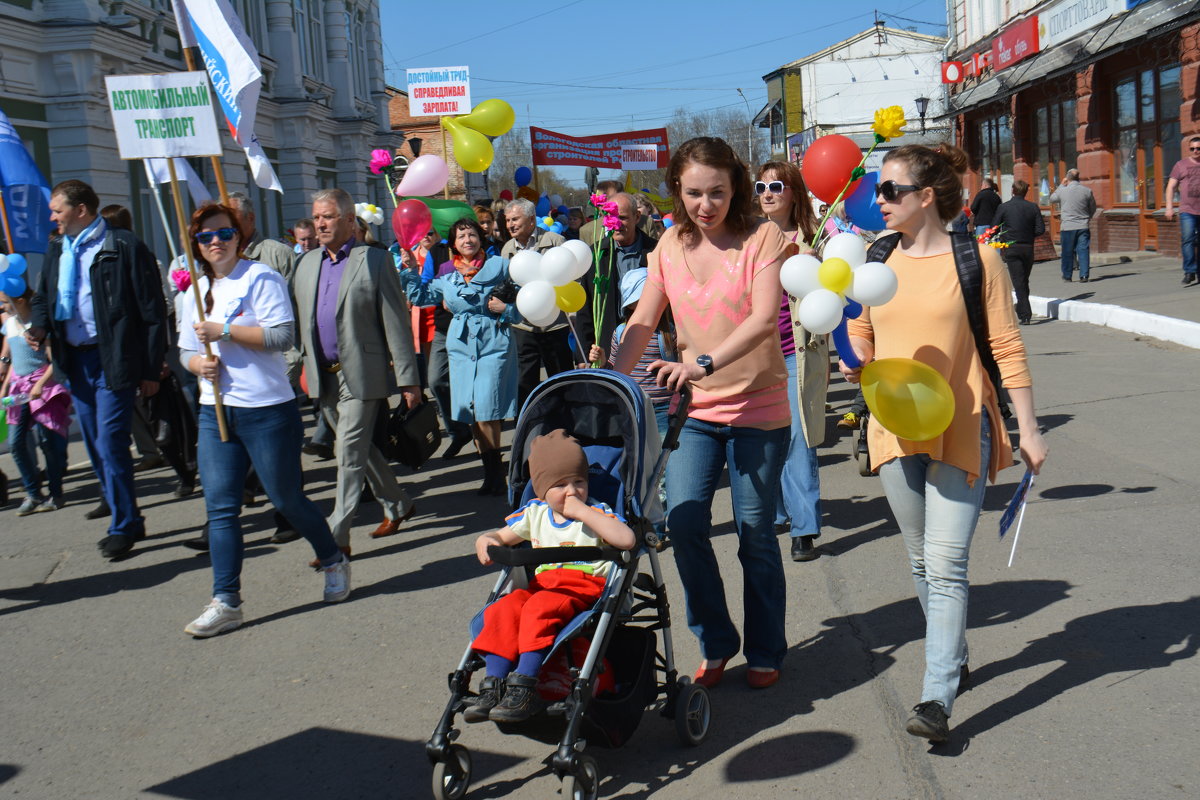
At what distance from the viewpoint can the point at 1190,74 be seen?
1936 cm

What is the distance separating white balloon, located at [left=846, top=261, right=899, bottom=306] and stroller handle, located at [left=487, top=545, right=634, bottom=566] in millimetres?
1096

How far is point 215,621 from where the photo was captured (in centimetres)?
557

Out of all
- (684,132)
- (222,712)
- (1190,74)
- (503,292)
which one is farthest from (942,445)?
(684,132)

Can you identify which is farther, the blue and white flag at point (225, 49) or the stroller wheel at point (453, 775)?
the blue and white flag at point (225, 49)

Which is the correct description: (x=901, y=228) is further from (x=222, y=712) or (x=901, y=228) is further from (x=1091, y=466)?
(x=1091, y=466)

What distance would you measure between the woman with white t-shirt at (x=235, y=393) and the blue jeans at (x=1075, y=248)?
17.1 m

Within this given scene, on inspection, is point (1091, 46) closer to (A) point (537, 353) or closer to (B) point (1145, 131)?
(B) point (1145, 131)

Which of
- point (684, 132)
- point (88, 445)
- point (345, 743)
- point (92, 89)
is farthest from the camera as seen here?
point (684, 132)

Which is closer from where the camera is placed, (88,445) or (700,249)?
(700,249)

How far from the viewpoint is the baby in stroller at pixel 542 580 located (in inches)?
140

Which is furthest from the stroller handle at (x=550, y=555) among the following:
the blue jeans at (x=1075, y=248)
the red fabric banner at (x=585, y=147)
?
the blue jeans at (x=1075, y=248)

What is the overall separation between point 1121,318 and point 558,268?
12304 millimetres

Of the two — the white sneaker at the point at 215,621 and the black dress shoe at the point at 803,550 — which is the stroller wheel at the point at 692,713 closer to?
the black dress shoe at the point at 803,550

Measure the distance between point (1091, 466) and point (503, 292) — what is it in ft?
13.2
